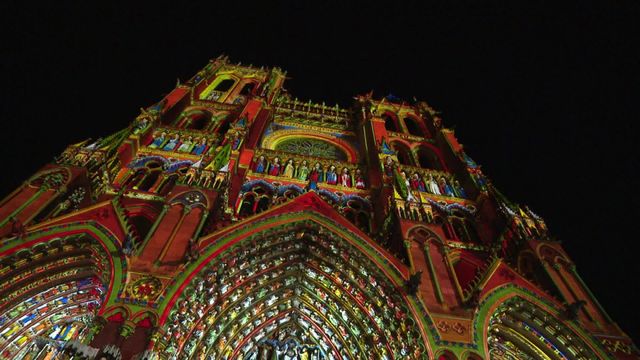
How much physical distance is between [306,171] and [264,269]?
589 cm

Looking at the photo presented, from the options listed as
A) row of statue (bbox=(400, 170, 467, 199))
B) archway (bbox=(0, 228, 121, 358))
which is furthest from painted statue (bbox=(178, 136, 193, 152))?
row of statue (bbox=(400, 170, 467, 199))

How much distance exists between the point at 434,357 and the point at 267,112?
15.2 meters

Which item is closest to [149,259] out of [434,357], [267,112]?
[434,357]

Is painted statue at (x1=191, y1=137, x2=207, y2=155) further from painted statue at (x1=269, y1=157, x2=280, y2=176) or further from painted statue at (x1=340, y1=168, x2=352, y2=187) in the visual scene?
painted statue at (x1=340, y1=168, x2=352, y2=187)

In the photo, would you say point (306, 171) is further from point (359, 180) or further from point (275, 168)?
point (359, 180)

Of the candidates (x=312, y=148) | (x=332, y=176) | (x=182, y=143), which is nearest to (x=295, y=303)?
(x=332, y=176)

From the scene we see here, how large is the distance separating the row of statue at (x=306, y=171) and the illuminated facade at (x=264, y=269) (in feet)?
0.49

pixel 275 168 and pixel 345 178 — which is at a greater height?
pixel 275 168

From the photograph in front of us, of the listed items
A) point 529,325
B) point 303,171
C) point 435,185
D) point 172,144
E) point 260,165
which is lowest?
point 529,325

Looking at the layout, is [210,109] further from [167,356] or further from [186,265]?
[167,356]

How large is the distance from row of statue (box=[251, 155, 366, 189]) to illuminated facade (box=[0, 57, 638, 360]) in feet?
0.49

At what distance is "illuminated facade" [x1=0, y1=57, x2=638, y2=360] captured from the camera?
8.80 meters

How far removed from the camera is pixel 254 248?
35.5 ft

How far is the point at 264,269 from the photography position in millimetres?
11406
